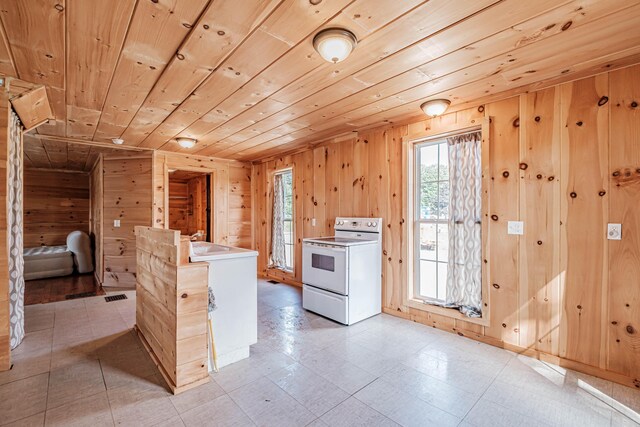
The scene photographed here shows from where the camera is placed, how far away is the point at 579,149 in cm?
229

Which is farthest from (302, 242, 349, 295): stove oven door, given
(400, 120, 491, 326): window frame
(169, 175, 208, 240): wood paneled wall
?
(169, 175, 208, 240): wood paneled wall

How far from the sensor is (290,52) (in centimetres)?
190

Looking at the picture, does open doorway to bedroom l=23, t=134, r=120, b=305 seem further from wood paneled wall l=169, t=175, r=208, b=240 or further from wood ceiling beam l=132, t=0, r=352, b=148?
wood ceiling beam l=132, t=0, r=352, b=148

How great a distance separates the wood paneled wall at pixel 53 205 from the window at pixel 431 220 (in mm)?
7821

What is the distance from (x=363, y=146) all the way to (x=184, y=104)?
2.18m

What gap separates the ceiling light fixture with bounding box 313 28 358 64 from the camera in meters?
1.66

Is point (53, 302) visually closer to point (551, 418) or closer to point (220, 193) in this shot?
point (220, 193)

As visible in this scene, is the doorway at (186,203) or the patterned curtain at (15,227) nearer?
the patterned curtain at (15,227)

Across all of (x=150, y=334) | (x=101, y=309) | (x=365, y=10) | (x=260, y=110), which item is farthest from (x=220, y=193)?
(x=365, y=10)

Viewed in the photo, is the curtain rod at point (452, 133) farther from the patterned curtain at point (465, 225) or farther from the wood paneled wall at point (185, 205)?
the wood paneled wall at point (185, 205)

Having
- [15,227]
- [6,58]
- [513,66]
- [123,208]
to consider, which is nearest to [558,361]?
[513,66]

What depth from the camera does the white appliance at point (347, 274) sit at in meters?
3.20

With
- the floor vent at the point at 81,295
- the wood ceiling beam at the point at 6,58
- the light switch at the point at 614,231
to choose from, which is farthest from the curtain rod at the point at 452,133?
Result: the floor vent at the point at 81,295

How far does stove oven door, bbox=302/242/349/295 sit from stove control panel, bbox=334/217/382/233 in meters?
0.59
